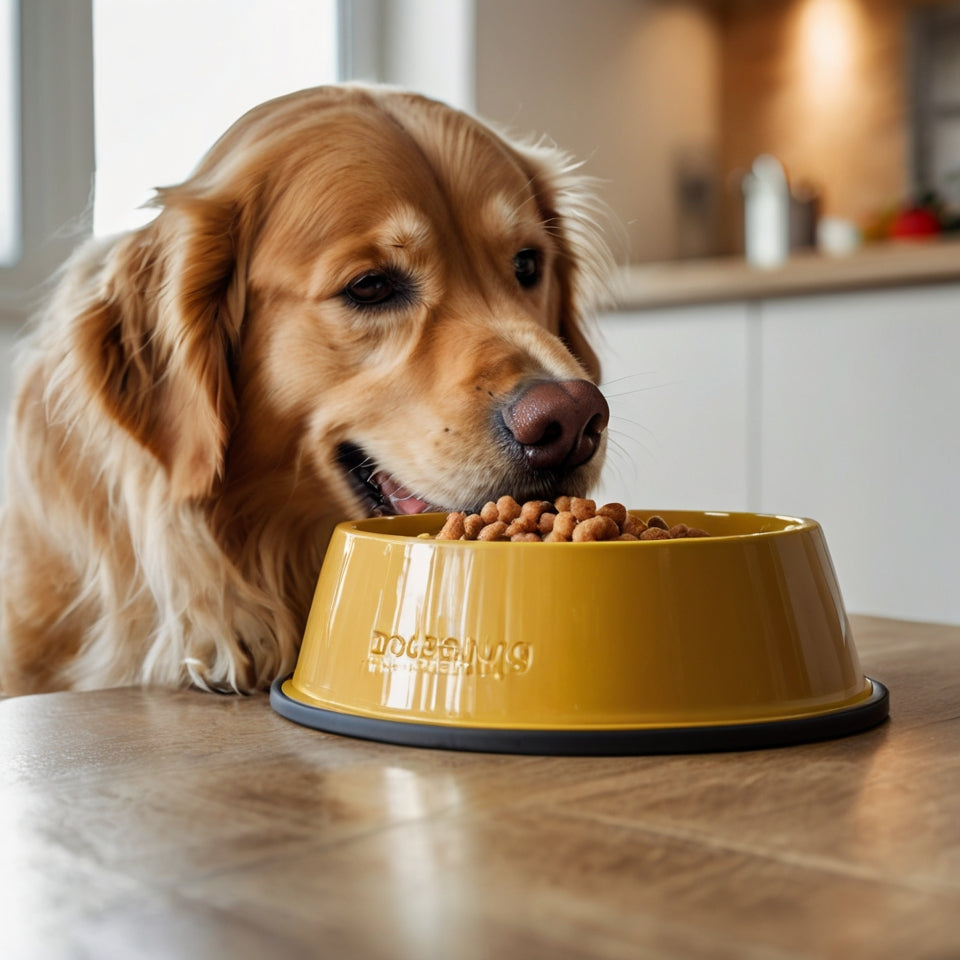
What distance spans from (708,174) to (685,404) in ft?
3.70

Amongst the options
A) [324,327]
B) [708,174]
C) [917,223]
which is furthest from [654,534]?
[708,174]

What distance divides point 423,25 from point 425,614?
8.63 feet

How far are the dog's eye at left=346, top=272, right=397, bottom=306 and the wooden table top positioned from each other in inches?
21.3

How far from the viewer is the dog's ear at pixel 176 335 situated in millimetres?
1122

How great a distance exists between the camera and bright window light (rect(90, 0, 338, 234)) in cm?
247

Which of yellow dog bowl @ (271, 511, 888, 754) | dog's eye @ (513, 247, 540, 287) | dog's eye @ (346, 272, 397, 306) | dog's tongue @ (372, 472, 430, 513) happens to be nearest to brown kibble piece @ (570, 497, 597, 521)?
yellow dog bowl @ (271, 511, 888, 754)

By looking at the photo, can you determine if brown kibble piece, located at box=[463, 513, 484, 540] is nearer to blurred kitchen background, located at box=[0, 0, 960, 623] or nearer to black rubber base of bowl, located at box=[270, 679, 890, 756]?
black rubber base of bowl, located at box=[270, 679, 890, 756]

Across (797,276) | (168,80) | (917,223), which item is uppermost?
(168,80)

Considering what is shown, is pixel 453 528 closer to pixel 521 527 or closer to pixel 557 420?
pixel 521 527

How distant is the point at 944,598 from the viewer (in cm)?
267

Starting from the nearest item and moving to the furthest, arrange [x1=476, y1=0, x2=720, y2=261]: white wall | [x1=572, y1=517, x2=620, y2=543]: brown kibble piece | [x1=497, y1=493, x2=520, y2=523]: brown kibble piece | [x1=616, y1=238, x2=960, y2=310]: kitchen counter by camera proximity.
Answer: [x1=572, y1=517, x2=620, y2=543]: brown kibble piece < [x1=497, y1=493, x2=520, y2=523]: brown kibble piece < [x1=616, y1=238, x2=960, y2=310]: kitchen counter < [x1=476, y1=0, x2=720, y2=261]: white wall

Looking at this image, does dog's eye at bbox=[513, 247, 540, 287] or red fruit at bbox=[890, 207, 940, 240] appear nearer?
dog's eye at bbox=[513, 247, 540, 287]

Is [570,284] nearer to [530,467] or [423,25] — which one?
[530,467]

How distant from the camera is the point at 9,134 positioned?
2.39m
